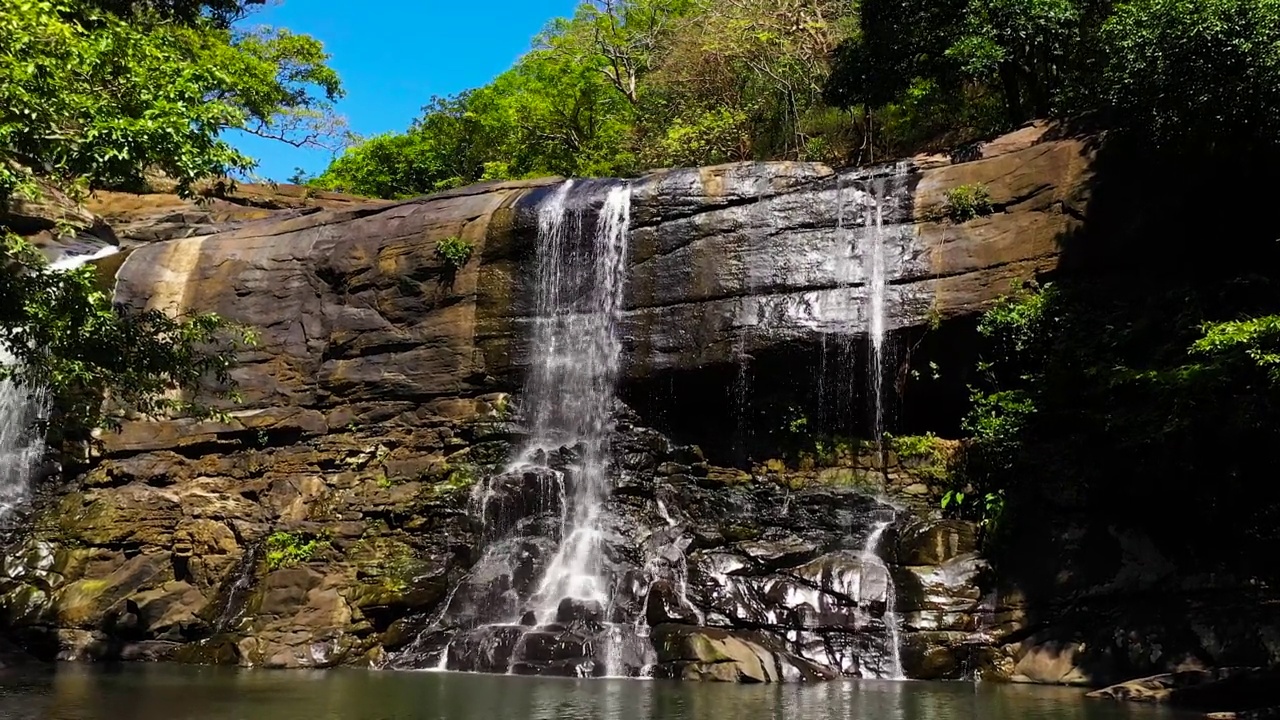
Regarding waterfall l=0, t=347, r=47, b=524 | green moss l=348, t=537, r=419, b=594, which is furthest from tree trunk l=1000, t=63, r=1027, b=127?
waterfall l=0, t=347, r=47, b=524

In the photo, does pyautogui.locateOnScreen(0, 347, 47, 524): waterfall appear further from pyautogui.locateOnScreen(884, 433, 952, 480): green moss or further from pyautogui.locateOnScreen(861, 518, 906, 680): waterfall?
pyautogui.locateOnScreen(884, 433, 952, 480): green moss

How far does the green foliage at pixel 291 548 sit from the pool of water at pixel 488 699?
3101 mm

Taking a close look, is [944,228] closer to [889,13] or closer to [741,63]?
[889,13]

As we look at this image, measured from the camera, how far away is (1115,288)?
14625mm

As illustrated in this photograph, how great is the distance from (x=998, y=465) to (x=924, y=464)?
141cm

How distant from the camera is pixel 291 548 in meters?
15.6

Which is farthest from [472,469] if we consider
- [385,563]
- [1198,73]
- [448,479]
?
[1198,73]

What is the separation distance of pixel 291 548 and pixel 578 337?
5.71m

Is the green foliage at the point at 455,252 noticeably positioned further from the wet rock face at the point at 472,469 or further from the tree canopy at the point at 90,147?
the tree canopy at the point at 90,147

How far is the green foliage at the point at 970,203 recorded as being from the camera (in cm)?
1579

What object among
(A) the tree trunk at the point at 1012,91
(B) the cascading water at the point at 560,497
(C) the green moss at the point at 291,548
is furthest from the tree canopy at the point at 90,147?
(A) the tree trunk at the point at 1012,91

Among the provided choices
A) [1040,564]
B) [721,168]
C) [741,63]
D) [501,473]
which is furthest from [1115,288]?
[741,63]

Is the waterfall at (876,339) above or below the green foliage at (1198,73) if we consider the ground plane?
below

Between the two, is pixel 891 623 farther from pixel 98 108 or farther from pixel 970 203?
pixel 98 108
